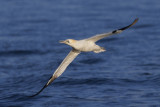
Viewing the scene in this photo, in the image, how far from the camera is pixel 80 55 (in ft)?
70.5

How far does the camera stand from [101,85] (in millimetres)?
16688

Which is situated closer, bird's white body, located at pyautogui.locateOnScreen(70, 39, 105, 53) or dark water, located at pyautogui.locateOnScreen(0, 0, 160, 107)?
bird's white body, located at pyautogui.locateOnScreen(70, 39, 105, 53)

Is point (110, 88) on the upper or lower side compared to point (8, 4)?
lower

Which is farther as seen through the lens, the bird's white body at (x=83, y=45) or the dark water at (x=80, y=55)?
the dark water at (x=80, y=55)

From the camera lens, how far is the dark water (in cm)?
1529

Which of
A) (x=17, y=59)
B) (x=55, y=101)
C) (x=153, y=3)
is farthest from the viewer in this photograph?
(x=153, y=3)

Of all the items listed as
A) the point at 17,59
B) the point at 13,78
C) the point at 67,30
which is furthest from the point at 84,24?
the point at 13,78

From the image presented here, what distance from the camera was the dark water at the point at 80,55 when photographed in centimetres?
1529

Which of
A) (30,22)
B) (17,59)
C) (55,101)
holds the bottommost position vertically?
(55,101)

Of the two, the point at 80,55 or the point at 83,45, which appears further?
the point at 80,55

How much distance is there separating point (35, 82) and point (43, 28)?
→ 350 inches

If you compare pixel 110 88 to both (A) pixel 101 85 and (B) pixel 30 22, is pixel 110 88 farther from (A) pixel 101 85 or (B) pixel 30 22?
(B) pixel 30 22

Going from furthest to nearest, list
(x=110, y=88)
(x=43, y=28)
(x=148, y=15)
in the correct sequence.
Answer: (x=148, y=15), (x=43, y=28), (x=110, y=88)

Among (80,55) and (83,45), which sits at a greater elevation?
(80,55)
